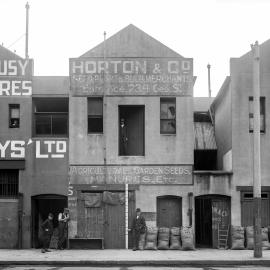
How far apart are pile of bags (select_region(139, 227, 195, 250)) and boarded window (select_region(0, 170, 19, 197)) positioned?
5.98 metres

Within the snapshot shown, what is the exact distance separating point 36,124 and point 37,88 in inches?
64.1

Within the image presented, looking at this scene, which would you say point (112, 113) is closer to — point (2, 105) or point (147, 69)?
point (147, 69)

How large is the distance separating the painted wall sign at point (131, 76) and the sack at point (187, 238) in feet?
19.6

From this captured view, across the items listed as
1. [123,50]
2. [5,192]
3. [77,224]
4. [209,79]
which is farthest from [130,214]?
[209,79]

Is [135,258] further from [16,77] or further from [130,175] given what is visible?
[16,77]

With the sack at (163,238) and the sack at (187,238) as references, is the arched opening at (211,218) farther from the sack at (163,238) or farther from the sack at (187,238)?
the sack at (163,238)

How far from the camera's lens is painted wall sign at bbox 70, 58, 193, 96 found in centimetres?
2572

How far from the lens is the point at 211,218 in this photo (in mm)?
26156

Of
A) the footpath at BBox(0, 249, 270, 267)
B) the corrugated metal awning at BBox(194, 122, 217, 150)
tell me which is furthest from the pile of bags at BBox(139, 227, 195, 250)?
the corrugated metal awning at BBox(194, 122, 217, 150)

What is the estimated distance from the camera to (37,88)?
25750 mm

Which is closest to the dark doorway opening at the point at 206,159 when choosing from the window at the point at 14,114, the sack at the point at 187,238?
the sack at the point at 187,238

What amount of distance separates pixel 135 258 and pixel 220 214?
5.56 metres

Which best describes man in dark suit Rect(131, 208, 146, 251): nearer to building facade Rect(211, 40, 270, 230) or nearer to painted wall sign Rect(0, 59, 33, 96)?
building facade Rect(211, 40, 270, 230)

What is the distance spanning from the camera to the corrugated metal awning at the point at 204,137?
97.1 feet
